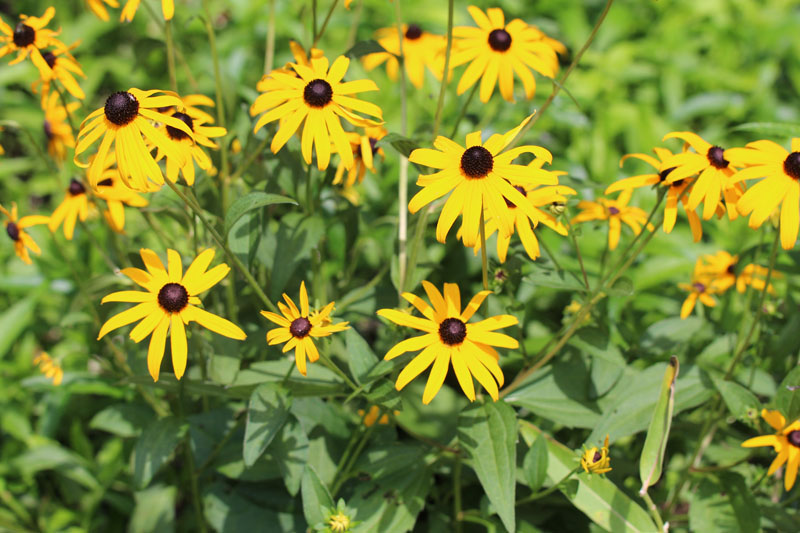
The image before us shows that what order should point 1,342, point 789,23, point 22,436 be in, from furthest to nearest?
point 789,23, point 1,342, point 22,436

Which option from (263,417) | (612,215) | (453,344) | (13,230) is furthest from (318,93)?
(13,230)

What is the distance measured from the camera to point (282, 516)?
76.7 inches

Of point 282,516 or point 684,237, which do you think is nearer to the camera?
point 282,516

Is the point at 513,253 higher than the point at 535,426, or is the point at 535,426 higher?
the point at 513,253

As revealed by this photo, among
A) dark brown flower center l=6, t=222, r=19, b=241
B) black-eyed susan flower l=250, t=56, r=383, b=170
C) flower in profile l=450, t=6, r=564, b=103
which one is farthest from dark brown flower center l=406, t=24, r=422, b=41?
dark brown flower center l=6, t=222, r=19, b=241

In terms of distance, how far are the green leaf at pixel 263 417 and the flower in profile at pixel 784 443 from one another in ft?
3.36

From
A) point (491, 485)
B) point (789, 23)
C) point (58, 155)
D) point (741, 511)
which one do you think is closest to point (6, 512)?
point (58, 155)

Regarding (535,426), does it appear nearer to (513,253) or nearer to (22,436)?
(513,253)

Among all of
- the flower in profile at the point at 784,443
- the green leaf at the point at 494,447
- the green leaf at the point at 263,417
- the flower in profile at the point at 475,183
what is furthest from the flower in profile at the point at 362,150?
the flower in profile at the point at 784,443

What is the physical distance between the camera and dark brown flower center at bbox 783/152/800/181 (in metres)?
1.34

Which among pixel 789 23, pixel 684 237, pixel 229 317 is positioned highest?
pixel 789 23

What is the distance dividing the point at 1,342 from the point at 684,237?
107 inches

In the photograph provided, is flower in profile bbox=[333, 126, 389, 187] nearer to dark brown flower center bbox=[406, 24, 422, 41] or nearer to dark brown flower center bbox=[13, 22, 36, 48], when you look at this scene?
dark brown flower center bbox=[406, 24, 422, 41]

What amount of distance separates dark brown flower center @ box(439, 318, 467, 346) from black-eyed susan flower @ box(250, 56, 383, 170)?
15.6 inches
